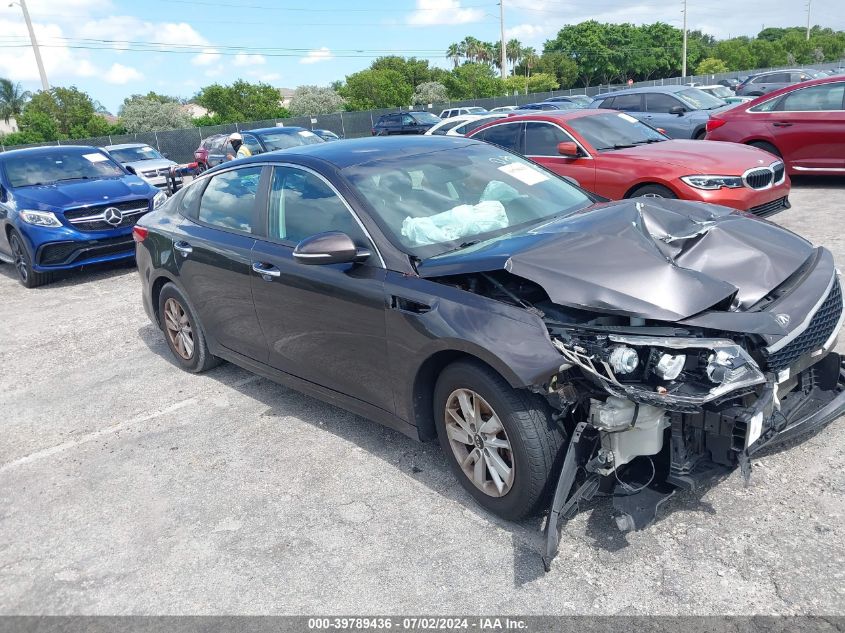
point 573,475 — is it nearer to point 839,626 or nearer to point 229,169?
point 839,626

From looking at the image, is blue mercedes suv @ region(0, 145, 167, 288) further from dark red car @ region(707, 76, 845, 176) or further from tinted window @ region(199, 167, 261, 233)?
dark red car @ region(707, 76, 845, 176)

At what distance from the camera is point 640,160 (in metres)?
8.05

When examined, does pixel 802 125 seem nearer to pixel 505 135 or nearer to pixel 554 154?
pixel 554 154

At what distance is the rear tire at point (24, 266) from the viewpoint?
9367 millimetres

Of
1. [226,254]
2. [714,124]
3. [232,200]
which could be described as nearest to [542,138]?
[714,124]

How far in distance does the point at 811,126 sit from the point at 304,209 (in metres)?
8.88

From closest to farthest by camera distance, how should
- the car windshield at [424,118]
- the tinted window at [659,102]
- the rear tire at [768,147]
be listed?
the rear tire at [768,147] < the tinted window at [659,102] < the car windshield at [424,118]

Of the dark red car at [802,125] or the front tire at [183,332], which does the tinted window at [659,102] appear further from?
the front tire at [183,332]

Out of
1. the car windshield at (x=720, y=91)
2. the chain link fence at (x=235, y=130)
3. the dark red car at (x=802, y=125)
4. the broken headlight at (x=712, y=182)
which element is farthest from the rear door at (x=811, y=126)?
the chain link fence at (x=235, y=130)

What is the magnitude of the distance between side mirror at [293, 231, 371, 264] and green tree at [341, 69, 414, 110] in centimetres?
4886

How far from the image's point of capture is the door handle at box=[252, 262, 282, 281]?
14.1ft

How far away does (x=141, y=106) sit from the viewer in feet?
153

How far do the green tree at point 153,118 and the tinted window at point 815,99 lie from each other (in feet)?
132

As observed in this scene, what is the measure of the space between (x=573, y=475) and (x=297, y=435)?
2108 mm
